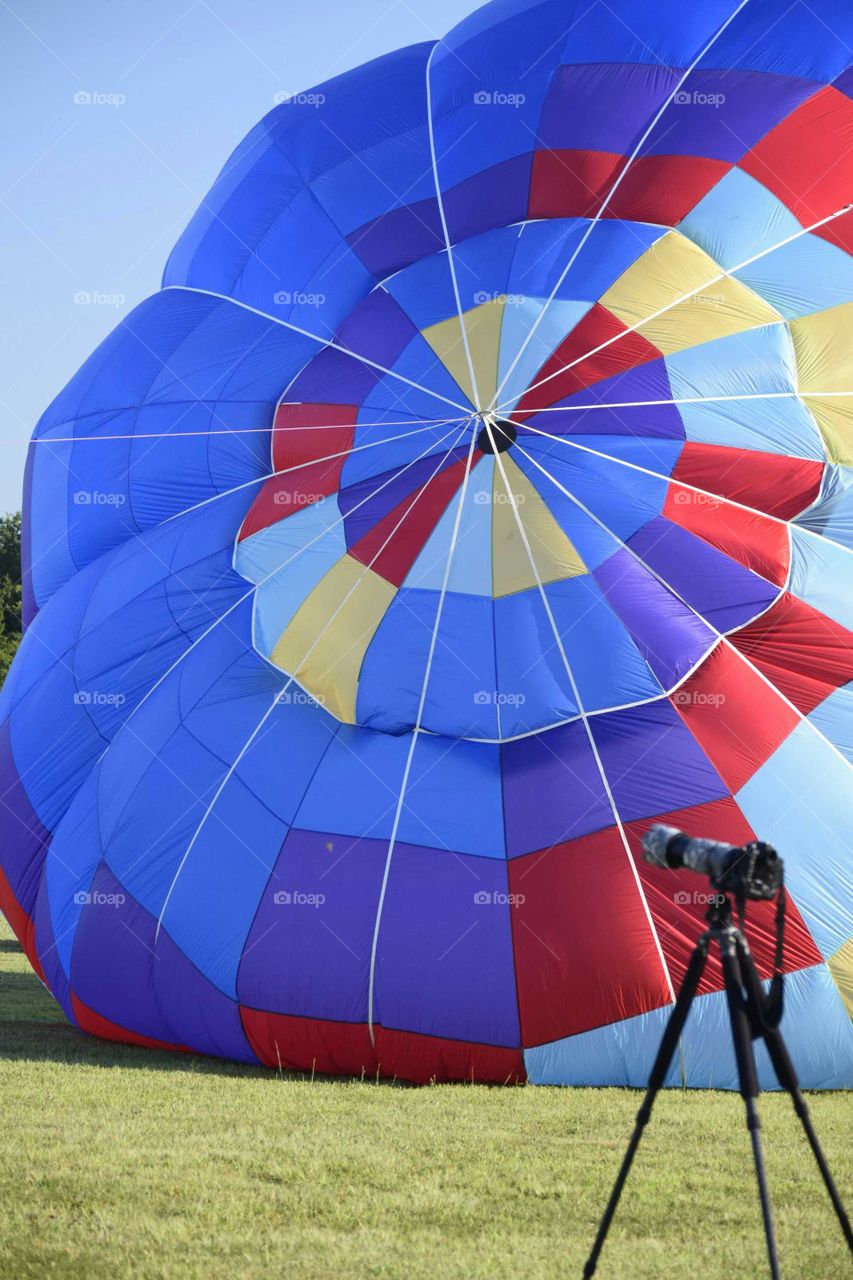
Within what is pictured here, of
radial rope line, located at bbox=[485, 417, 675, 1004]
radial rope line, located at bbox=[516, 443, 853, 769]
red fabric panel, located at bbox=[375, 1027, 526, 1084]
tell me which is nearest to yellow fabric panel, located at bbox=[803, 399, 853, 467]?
radial rope line, located at bbox=[516, 443, 853, 769]

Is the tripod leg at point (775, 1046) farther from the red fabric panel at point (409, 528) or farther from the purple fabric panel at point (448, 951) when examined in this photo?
the red fabric panel at point (409, 528)

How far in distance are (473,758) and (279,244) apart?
375 centimetres

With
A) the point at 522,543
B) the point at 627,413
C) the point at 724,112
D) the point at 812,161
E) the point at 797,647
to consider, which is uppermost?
the point at 724,112

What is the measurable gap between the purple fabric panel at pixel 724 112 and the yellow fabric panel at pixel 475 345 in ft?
4.47

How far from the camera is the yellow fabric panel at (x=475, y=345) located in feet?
26.1

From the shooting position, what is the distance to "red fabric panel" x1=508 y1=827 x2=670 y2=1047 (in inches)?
268

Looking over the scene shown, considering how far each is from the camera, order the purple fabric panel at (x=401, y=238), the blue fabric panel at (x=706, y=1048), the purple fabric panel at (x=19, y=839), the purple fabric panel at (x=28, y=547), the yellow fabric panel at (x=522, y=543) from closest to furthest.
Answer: the blue fabric panel at (x=706, y=1048) → the yellow fabric panel at (x=522, y=543) → the purple fabric panel at (x=401, y=238) → the purple fabric panel at (x=19, y=839) → the purple fabric panel at (x=28, y=547)

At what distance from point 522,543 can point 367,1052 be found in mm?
2805

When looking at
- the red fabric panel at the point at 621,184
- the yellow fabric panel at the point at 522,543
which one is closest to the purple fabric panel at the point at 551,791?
the yellow fabric panel at the point at 522,543

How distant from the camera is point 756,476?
7586 mm

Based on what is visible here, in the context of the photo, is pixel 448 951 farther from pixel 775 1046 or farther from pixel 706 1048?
pixel 775 1046

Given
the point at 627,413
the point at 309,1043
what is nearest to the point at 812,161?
the point at 627,413

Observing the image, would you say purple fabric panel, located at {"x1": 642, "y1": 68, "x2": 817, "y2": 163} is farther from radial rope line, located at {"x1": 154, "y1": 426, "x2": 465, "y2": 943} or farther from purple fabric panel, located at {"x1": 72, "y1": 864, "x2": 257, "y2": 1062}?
purple fabric panel, located at {"x1": 72, "y1": 864, "x2": 257, "y2": 1062}

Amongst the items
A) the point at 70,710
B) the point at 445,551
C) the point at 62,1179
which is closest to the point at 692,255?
the point at 445,551
